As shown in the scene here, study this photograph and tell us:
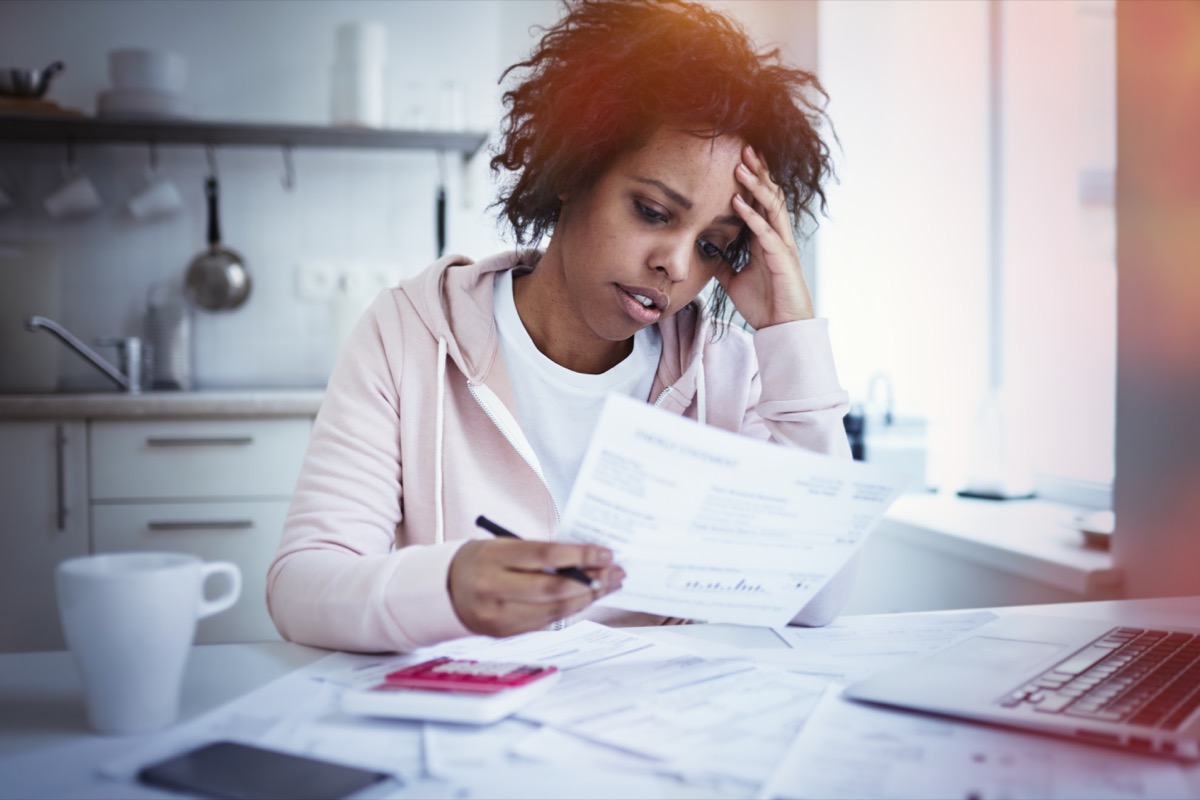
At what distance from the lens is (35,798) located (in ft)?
1.46

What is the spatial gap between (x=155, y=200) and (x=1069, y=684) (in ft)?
7.92

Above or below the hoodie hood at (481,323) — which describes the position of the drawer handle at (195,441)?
below

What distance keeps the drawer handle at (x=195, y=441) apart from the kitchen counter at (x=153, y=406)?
0.16ft

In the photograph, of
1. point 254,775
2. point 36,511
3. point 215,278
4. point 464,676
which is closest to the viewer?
point 254,775

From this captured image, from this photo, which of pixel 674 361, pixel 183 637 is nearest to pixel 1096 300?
pixel 674 361

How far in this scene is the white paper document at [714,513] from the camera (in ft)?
1.90

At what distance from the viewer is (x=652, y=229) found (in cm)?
99

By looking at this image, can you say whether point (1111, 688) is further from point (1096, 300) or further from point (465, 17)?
point (465, 17)

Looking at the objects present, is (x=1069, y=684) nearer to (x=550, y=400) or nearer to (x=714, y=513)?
(x=714, y=513)

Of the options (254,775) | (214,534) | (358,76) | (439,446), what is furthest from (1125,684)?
(358,76)

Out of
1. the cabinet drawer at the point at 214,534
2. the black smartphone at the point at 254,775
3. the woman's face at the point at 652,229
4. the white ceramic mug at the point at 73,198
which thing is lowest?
the cabinet drawer at the point at 214,534

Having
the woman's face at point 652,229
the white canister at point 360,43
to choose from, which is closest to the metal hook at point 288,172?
the white canister at point 360,43

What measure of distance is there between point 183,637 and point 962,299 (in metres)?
2.12

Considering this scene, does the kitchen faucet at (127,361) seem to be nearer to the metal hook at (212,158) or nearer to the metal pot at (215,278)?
the metal pot at (215,278)
